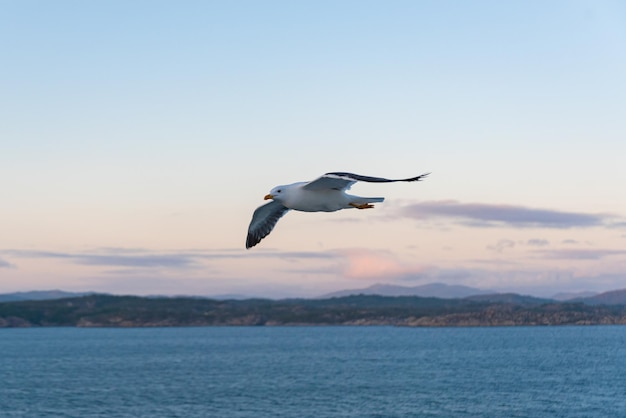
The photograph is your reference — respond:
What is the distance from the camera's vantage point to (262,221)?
2364cm

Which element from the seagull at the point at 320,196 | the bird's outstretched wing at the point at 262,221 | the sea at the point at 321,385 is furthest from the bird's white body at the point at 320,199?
the sea at the point at 321,385

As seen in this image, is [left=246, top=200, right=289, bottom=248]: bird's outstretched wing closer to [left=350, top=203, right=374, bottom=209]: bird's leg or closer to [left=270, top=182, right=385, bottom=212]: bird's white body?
[left=270, top=182, right=385, bottom=212]: bird's white body

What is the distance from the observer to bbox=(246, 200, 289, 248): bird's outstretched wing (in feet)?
76.8

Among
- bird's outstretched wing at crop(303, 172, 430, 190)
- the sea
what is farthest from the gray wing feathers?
the sea

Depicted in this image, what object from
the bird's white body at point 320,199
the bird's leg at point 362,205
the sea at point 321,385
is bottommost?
the sea at point 321,385

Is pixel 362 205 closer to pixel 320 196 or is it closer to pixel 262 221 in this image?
pixel 320 196

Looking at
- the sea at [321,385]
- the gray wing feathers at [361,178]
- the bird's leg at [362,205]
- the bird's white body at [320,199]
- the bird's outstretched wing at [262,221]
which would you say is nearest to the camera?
the gray wing feathers at [361,178]

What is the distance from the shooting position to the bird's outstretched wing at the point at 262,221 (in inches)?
922

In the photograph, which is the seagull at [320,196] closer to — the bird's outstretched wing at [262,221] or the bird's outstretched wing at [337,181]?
the bird's outstretched wing at [337,181]

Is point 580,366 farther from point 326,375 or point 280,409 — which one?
point 280,409

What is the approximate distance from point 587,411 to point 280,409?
35589 mm

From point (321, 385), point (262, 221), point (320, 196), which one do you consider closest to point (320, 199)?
point (320, 196)

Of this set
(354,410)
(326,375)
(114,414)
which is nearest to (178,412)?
(114,414)

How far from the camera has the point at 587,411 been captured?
9706 centimetres
